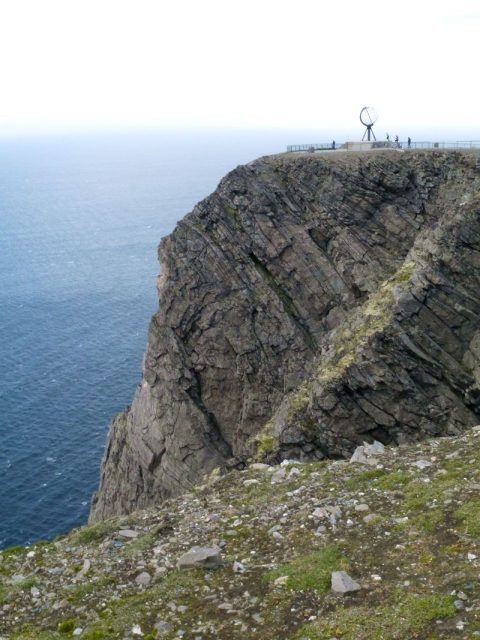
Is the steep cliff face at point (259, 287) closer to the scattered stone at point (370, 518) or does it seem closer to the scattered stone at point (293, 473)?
the scattered stone at point (293, 473)

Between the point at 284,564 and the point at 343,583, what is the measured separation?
2.21 metres

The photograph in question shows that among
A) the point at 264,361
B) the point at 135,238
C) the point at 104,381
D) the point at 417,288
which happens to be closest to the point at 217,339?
the point at 264,361

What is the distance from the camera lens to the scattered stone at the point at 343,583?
15867 mm

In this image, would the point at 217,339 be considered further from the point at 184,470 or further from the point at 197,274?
the point at 184,470

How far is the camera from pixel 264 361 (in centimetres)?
5134

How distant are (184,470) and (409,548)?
36564 mm

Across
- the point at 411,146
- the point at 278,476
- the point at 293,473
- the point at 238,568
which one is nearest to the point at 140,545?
the point at 238,568

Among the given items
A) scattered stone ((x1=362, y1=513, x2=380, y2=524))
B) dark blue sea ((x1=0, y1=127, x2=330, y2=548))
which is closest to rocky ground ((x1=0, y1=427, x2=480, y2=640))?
scattered stone ((x1=362, y1=513, x2=380, y2=524))

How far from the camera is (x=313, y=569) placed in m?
17.0

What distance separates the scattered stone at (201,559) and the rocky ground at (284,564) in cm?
4

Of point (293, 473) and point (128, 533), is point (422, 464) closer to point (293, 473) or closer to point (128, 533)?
point (293, 473)

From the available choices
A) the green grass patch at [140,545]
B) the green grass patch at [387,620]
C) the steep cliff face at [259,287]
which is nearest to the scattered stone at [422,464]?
the green grass patch at [387,620]

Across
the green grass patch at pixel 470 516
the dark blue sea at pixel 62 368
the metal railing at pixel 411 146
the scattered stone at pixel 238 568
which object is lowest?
the dark blue sea at pixel 62 368

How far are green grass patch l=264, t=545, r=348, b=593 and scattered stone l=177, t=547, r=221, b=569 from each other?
174 cm
